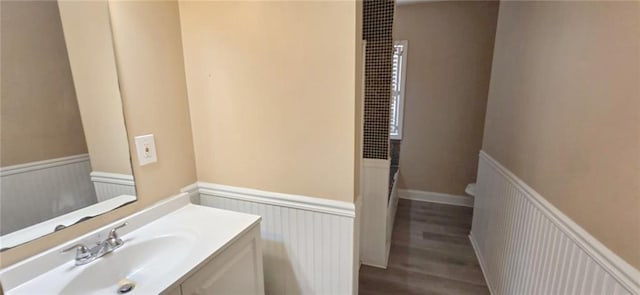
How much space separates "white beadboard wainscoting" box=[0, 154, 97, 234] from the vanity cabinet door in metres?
0.56

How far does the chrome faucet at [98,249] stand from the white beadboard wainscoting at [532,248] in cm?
176

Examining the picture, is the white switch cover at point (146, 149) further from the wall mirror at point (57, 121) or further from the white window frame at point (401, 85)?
the white window frame at point (401, 85)

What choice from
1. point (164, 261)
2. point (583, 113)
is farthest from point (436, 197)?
point (164, 261)

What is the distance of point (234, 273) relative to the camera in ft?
3.97

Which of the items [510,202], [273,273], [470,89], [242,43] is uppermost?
[242,43]

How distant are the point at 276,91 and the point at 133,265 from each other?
0.93 metres

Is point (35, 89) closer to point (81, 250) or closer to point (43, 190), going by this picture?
point (43, 190)

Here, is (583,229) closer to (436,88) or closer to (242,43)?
(242,43)

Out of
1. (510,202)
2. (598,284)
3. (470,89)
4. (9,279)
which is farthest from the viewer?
(470,89)

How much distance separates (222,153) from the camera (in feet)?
5.06

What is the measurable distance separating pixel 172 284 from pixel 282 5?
3.76 ft

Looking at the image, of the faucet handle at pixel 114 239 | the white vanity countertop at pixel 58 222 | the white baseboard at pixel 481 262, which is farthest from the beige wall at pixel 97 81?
the white baseboard at pixel 481 262

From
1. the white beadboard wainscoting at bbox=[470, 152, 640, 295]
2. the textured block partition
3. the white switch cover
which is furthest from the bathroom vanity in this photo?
the white beadboard wainscoting at bbox=[470, 152, 640, 295]

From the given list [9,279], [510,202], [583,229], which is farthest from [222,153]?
[510,202]
